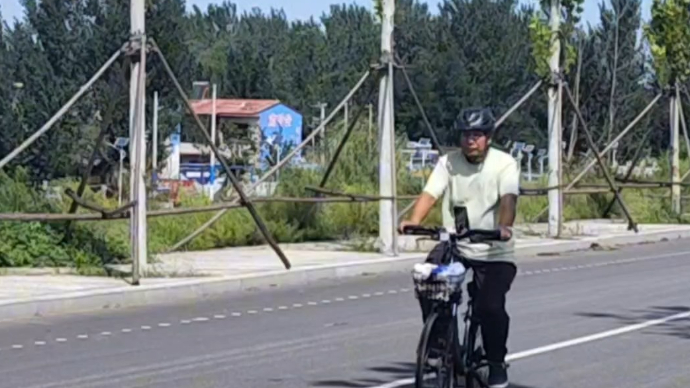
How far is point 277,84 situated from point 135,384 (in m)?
72.5

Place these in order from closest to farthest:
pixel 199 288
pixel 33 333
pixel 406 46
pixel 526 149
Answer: pixel 33 333, pixel 199 288, pixel 526 149, pixel 406 46

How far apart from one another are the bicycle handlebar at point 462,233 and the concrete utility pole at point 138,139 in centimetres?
883

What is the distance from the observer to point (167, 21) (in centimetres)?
5125

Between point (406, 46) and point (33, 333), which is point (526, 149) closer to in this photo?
point (406, 46)

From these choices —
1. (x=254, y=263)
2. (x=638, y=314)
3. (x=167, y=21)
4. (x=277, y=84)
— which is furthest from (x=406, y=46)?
(x=638, y=314)

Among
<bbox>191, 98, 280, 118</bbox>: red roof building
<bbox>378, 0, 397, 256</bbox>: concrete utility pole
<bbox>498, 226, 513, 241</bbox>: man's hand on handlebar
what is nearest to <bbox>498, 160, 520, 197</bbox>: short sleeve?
<bbox>498, 226, 513, 241</bbox>: man's hand on handlebar

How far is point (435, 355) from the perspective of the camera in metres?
8.97

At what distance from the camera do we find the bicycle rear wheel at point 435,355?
29.0 feet

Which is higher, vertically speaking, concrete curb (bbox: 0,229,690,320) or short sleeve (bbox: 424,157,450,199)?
short sleeve (bbox: 424,157,450,199)

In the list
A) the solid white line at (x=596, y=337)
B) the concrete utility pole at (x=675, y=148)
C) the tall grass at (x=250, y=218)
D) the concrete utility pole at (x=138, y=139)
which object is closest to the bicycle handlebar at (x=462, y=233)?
the solid white line at (x=596, y=337)

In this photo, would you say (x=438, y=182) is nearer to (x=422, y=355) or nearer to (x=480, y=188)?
(x=480, y=188)

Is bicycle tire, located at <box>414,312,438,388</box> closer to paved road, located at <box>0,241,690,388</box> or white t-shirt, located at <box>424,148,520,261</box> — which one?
white t-shirt, located at <box>424,148,520,261</box>

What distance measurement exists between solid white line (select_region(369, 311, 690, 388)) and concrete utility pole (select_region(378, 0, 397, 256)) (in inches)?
298

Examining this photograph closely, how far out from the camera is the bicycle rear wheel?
29.0 feet
